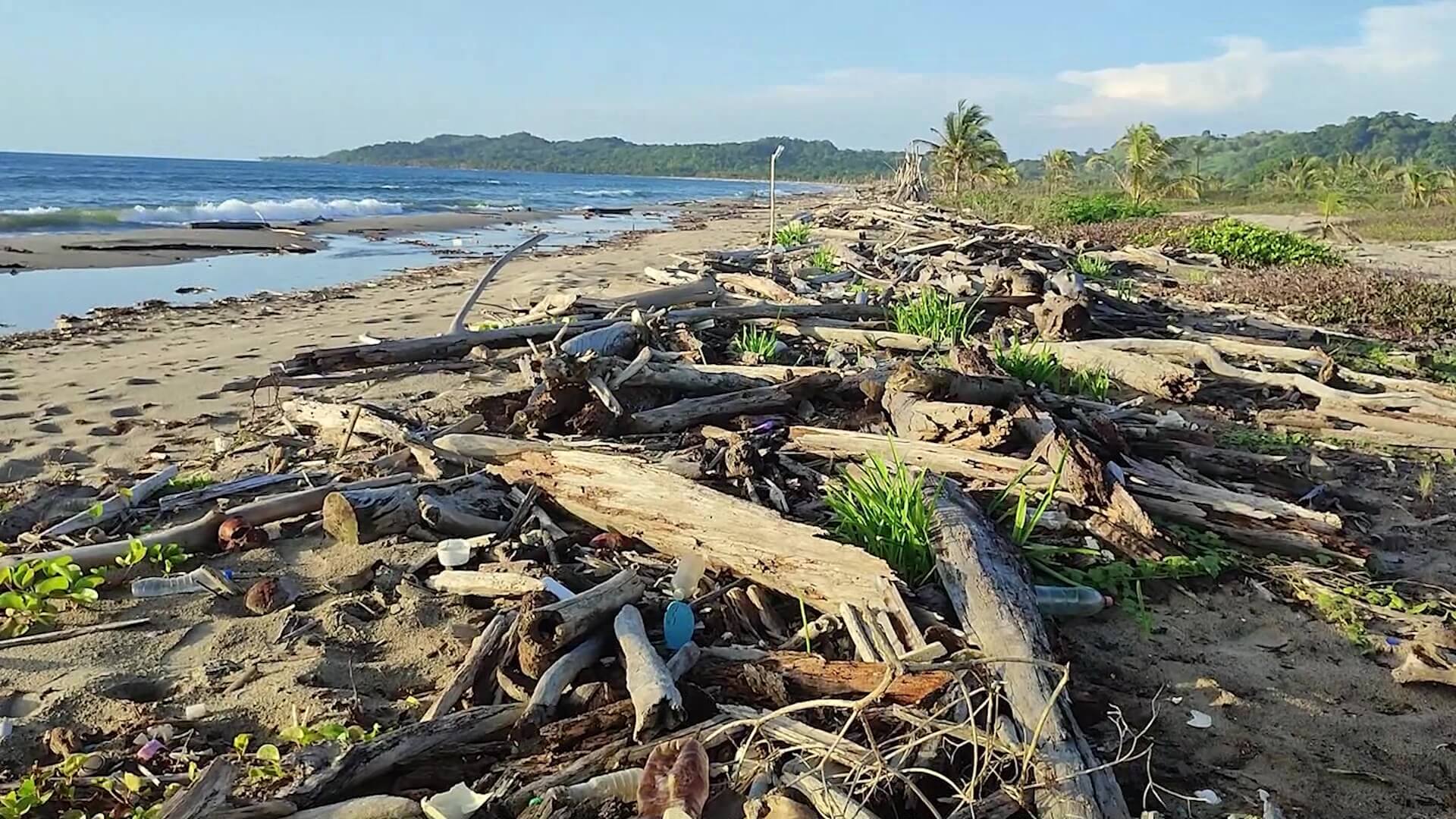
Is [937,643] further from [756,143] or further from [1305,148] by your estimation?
[756,143]

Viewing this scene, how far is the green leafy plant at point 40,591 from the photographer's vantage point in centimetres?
321

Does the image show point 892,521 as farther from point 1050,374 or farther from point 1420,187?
point 1420,187

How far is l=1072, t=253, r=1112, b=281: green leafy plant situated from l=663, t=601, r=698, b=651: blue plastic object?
10.6m

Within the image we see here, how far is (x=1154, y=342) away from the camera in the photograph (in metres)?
7.26

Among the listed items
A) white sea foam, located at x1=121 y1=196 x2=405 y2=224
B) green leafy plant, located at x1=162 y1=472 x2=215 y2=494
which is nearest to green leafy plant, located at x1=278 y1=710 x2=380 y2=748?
green leafy plant, located at x1=162 y1=472 x2=215 y2=494

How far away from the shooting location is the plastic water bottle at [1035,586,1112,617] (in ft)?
10.9

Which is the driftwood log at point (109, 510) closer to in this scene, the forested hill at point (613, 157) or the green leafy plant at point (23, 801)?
the green leafy plant at point (23, 801)

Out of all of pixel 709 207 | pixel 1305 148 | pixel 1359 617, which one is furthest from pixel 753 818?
pixel 1305 148

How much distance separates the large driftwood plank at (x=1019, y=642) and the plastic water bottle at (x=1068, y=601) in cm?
15

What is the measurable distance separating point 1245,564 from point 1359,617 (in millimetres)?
424

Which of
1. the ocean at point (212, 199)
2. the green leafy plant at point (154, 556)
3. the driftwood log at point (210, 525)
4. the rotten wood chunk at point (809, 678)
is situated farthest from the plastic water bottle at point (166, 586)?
the ocean at point (212, 199)

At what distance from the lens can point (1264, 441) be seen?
5.41 m

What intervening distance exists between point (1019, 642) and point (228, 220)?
31.1 meters

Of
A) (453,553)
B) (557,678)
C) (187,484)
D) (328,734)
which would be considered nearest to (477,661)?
(557,678)
